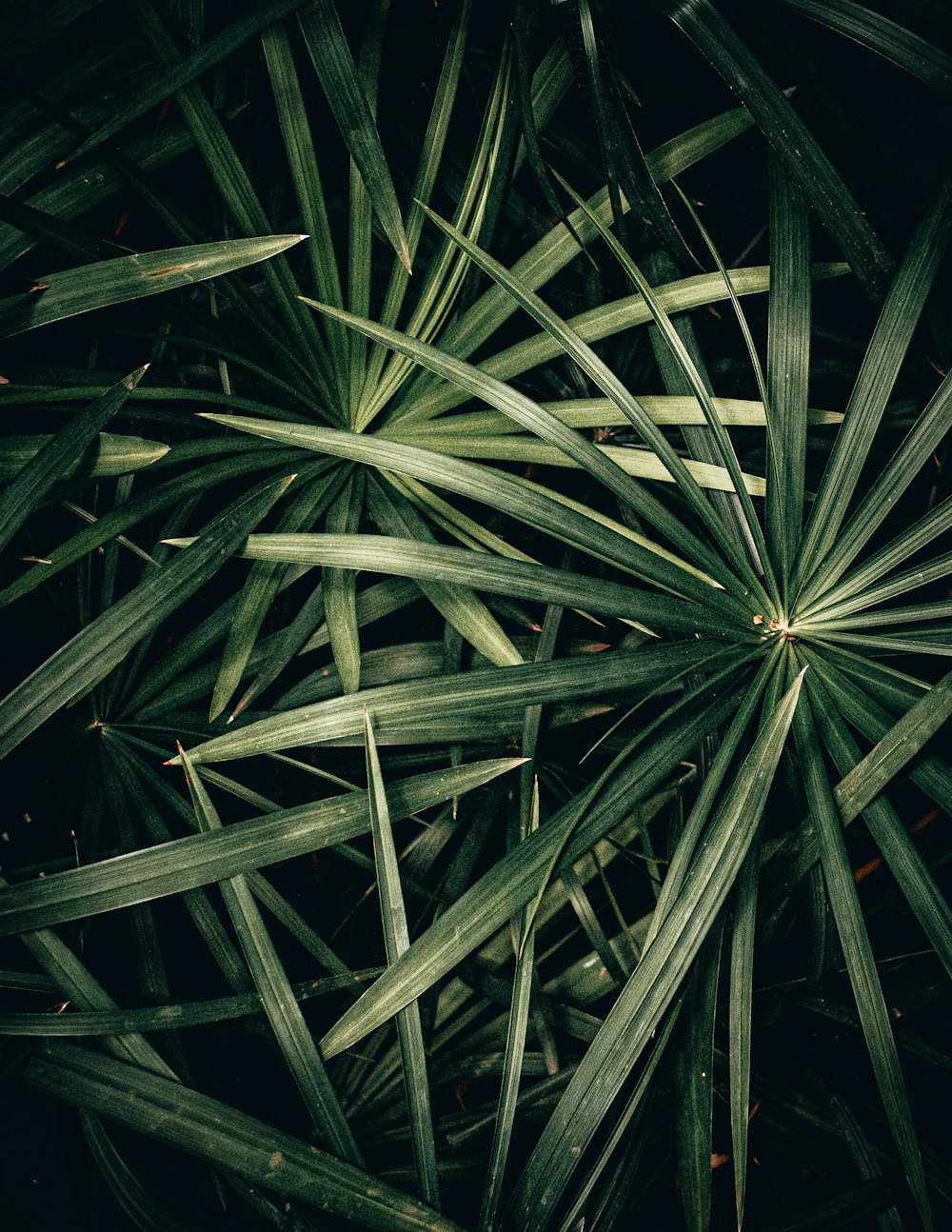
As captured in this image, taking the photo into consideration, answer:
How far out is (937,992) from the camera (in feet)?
2.58

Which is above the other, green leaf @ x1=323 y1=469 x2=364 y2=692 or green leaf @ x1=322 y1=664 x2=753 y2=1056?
green leaf @ x1=323 y1=469 x2=364 y2=692

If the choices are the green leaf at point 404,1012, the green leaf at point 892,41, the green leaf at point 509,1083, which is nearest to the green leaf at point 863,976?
the green leaf at point 509,1083

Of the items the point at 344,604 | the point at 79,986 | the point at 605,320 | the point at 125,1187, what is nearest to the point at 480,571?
the point at 344,604

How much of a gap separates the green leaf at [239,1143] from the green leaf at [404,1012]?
3 centimetres

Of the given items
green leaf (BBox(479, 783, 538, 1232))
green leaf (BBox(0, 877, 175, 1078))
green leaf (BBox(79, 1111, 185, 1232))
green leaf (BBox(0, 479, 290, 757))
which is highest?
A: green leaf (BBox(0, 479, 290, 757))

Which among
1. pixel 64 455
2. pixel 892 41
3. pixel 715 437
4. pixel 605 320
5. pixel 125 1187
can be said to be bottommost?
pixel 125 1187

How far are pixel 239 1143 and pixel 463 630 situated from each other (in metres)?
0.49

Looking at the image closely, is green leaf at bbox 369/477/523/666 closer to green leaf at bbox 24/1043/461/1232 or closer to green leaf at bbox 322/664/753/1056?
green leaf at bbox 322/664/753/1056

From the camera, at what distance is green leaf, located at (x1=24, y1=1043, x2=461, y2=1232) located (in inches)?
24.9

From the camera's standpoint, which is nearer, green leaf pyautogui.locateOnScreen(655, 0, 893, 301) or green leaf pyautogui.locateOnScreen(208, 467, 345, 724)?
green leaf pyautogui.locateOnScreen(655, 0, 893, 301)

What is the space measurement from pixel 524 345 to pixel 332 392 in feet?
0.66

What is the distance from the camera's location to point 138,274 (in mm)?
639

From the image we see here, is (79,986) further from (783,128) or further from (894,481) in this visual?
(783,128)

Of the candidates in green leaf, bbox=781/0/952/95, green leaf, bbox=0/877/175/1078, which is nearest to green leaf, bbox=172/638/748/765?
green leaf, bbox=0/877/175/1078
